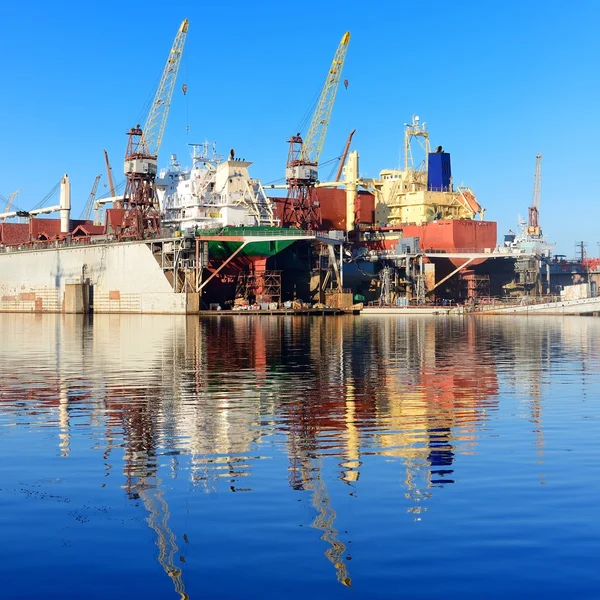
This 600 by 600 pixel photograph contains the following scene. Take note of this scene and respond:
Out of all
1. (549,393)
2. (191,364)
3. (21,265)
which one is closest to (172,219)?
(21,265)

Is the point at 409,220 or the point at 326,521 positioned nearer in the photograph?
the point at 326,521

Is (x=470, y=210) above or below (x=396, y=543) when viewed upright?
above

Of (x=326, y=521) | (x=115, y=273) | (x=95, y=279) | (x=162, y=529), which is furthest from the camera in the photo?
(x=95, y=279)

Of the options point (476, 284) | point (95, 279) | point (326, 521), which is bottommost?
point (326, 521)

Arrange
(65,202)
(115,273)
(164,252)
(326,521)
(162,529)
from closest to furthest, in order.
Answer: (162,529), (326,521), (164,252), (115,273), (65,202)

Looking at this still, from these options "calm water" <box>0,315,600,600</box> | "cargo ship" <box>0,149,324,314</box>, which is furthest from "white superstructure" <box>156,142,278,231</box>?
"calm water" <box>0,315,600,600</box>

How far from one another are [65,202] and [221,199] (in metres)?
37.2

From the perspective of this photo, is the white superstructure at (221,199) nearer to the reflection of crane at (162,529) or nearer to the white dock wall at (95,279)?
the white dock wall at (95,279)

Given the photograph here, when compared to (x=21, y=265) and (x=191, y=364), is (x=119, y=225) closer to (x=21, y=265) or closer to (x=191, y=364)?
(x=21, y=265)

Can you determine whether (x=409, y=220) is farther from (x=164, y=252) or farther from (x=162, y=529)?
(x=162, y=529)

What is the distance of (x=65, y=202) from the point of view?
144 metres

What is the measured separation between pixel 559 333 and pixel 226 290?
185ft

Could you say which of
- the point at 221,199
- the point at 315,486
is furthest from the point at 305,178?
the point at 315,486

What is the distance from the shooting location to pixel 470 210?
138875 mm
